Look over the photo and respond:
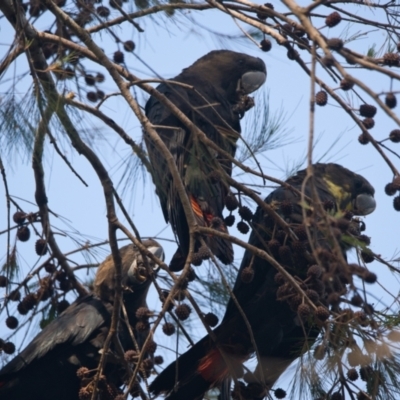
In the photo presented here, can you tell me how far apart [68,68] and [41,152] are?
36cm

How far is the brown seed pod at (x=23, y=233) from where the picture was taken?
2.83m

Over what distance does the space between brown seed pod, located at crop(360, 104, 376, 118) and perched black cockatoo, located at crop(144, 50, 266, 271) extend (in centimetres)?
42

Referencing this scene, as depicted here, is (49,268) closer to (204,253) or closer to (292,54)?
(204,253)

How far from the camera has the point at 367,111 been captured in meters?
2.33

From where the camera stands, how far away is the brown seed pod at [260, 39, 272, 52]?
113 inches

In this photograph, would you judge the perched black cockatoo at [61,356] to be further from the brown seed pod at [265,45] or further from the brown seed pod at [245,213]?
the brown seed pod at [265,45]

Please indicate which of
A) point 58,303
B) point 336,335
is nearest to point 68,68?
point 58,303

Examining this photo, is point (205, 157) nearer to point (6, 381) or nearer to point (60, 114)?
point (60, 114)

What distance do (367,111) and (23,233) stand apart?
139 centimetres

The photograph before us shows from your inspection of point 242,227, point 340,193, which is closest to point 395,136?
point 242,227

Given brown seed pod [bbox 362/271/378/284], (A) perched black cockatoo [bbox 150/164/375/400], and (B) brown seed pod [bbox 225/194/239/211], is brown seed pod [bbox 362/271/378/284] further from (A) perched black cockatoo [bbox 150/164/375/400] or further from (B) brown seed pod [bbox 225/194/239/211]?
(B) brown seed pod [bbox 225/194/239/211]

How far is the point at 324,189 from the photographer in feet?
11.5

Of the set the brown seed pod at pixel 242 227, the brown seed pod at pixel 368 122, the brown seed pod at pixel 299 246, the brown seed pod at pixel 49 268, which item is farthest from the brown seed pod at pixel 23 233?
the brown seed pod at pixel 368 122

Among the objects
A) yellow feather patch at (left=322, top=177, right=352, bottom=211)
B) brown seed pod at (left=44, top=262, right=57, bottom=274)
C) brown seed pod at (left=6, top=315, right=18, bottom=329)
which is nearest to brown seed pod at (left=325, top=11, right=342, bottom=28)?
yellow feather patch at (left=322, top=177, right=352, bottom=211)
